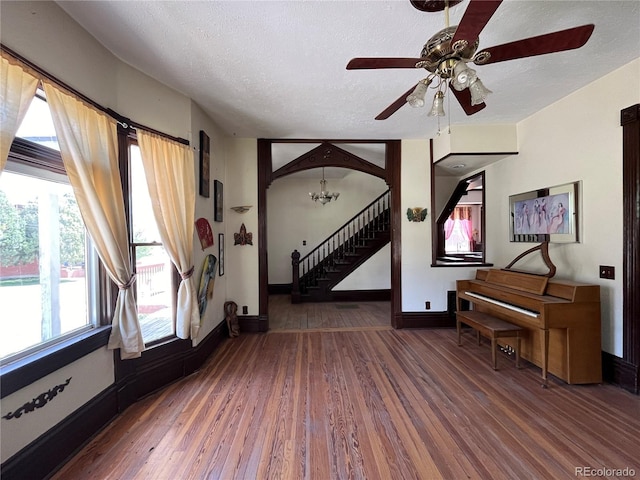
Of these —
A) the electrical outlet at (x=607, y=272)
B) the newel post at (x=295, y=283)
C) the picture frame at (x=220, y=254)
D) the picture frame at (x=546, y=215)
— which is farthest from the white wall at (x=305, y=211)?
the electrical outlet at (x=607, y=272)

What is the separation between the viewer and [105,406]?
6.61 feet

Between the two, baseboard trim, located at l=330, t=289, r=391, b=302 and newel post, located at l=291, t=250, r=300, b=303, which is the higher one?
newel post, located at l=291, t=250, r=300, b=303

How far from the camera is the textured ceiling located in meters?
1.73

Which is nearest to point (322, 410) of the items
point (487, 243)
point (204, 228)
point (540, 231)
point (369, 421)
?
point (369, 421)

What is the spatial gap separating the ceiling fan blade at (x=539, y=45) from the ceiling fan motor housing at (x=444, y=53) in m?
0.07

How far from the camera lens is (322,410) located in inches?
85.7

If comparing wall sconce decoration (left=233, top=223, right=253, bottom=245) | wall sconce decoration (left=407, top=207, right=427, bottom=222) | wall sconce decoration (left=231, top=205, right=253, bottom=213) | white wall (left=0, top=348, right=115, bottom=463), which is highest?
wall sconce decoration (left=231, top=205, right=253, bottom=213)

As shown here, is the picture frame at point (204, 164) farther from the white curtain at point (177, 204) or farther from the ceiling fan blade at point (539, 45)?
the ceiling fan blade at point (539, 45)

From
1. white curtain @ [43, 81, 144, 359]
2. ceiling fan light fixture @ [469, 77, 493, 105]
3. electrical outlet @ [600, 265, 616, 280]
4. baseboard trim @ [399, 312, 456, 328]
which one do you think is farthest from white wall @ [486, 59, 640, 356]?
white curtain @ [43, 81, 144, 359]

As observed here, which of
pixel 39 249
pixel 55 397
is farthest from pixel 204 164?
pixel 55 397

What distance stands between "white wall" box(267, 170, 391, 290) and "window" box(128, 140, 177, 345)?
15.4 ft

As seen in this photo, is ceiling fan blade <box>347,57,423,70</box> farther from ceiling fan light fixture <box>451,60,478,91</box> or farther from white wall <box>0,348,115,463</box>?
white wall <box>0,348,115,463</box>

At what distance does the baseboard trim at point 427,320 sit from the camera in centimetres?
419

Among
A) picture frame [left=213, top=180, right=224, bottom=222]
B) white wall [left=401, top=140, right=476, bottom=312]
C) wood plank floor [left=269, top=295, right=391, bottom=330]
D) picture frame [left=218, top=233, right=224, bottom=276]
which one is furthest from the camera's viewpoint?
wood plank floor [left=269, top=295, right=391, bottom=330]
